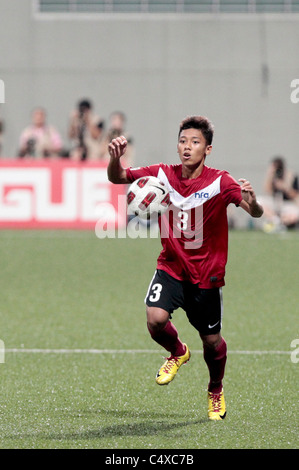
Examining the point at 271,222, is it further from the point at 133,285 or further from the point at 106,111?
the point at 133,285

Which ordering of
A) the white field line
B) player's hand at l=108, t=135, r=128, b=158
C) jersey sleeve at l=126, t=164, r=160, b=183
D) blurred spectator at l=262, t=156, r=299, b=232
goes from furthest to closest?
blurred spectator at l=262, t=156, r=299, b=232, the white field line, jersey sleeve at l=126, t=164, r=160, b=183, player's hand at l=108, t=135, r=128, b=158

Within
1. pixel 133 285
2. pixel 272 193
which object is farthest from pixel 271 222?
pixel 133 285

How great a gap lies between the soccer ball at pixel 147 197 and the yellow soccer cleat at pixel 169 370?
947 mm

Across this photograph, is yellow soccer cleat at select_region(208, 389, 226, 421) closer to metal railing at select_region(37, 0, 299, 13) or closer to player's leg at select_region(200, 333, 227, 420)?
player's leg at select_region(200, 333, 227, 420)

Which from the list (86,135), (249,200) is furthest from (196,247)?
(86,135)

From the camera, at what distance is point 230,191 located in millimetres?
5785

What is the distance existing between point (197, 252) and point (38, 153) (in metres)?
14.0

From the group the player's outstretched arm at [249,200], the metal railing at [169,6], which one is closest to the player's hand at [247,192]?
the player's outstretched arm at [249,200]

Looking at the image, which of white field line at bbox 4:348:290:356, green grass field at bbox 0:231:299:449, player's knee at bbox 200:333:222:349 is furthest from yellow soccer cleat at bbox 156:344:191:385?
white field line at bbox 4:348:290:356

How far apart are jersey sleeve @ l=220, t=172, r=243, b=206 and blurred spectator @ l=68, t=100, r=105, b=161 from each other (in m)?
13.5

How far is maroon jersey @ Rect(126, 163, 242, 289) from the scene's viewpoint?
5.78 m

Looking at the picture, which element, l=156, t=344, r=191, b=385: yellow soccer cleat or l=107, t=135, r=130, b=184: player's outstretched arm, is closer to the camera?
l=107, t=135, r=130, b=184: player's outstretched arm

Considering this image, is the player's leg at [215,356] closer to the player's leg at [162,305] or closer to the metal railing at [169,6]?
the player's leg at [162,305]
